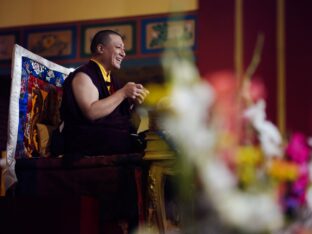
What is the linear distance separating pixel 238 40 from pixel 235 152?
2.29ft

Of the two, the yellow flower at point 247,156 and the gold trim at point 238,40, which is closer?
the yellow flower at point 247,156

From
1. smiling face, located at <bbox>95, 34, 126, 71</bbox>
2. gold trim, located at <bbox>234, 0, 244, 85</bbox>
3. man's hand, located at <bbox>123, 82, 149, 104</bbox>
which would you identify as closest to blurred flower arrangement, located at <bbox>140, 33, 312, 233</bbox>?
gold trim, located at <bbox>234, 0, 244, 85</bbox>

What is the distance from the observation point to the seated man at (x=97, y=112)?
2.28 m

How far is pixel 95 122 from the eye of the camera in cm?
233

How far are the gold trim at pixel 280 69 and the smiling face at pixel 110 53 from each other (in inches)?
34.8

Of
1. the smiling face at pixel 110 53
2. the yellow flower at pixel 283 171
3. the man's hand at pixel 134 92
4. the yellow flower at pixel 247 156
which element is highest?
the smiling face at pixel 110 53

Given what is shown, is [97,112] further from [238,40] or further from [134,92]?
[238,40]

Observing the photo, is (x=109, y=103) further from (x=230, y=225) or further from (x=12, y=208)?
(x=230, y=225)

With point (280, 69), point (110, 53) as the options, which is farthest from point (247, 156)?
point (110, 53)

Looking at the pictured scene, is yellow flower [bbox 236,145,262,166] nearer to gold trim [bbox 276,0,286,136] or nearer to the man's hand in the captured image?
gold trim [bbox 276,0,286,136]

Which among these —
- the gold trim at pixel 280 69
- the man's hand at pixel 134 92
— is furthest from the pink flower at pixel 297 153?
the man's hand at pixel 134 92

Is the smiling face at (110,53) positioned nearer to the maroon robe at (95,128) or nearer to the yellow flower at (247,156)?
the maroon robe at (95,128)

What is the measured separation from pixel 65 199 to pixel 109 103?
47cm

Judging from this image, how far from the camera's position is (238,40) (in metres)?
1.56
